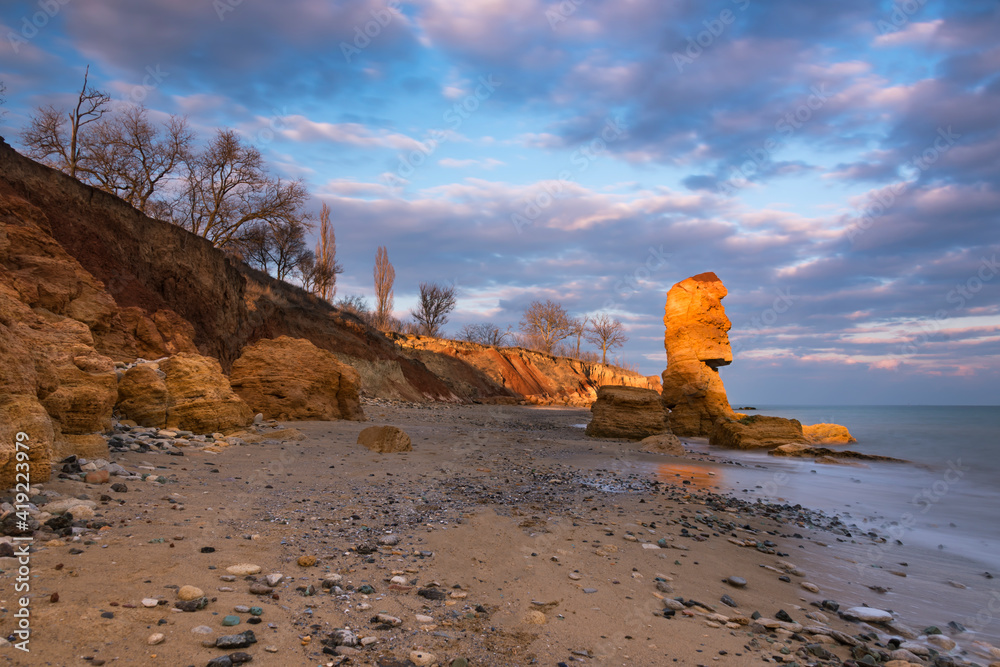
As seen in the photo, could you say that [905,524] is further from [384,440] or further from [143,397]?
[143,397]

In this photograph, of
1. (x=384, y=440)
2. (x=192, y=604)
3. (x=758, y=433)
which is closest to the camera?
(x=192, y=604)

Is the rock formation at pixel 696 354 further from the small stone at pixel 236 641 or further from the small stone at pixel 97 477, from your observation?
the small stone at pixel 236 641

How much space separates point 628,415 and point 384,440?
33.0ft

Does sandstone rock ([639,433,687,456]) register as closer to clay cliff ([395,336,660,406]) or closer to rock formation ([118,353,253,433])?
rock formation ([118,353,253,433])

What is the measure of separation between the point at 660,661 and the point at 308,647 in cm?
174

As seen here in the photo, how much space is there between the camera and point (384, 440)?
809 centimetres

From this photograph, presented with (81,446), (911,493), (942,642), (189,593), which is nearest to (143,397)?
(81,446)

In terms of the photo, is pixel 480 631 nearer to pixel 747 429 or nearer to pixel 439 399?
pixel 747 429

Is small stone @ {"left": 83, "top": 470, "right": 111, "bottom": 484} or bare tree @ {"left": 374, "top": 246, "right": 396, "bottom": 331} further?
bare tree @ {"left": 374, "top": 246, "right": 396, "bottom": 331}

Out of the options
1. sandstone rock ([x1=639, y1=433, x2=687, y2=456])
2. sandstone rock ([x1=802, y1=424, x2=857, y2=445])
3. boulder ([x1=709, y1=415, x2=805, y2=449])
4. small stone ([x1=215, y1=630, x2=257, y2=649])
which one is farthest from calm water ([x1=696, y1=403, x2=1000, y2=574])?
small stone ([x1=215, y1=630, x2=257, y2=649])

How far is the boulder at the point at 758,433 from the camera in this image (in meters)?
15.5

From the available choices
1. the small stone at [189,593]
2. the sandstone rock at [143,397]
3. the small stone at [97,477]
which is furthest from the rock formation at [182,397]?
the small stone at [189,593]

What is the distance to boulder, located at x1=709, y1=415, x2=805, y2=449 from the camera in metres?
15.5

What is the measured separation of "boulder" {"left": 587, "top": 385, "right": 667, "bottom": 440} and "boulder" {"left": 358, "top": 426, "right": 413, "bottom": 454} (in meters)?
9.23
